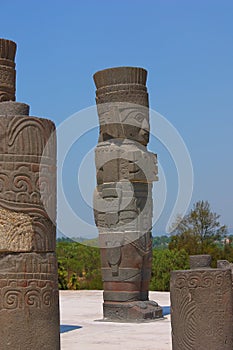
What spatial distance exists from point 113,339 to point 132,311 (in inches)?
92.7

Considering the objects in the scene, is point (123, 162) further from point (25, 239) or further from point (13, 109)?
point (25, 239)

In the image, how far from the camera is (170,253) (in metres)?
22.2

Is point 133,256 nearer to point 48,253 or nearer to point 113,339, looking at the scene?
point 113,339

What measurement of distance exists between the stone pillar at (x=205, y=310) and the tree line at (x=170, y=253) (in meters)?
13.3

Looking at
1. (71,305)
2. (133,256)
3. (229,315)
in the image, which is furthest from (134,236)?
(229,315)

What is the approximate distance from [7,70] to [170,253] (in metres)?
12.4

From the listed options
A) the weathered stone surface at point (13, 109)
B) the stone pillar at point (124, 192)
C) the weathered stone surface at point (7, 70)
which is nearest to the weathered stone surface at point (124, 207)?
the stone pillar at point (124, 192)

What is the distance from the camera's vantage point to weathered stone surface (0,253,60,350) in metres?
5.60

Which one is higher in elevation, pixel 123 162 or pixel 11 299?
pixel 123 162

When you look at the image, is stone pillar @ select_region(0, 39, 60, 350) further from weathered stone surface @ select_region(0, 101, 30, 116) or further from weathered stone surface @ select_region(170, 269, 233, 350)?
weathered stone surface @ select_region(170, 269, 233, 350)

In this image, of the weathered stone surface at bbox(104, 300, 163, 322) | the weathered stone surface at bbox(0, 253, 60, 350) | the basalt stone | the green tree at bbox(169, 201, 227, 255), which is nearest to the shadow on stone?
the weathered stone surface at bbox(104, 300, 163, 322)

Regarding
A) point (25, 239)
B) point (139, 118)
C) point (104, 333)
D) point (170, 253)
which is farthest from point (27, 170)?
point (170, 253)

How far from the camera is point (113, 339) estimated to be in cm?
1041

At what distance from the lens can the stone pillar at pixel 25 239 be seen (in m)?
5.63
